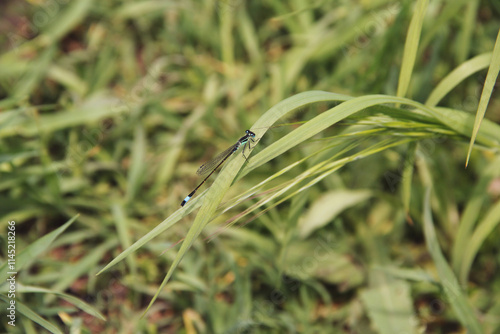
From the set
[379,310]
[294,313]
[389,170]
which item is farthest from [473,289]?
[294,313]

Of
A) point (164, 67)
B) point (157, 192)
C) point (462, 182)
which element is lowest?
point (462, 182)

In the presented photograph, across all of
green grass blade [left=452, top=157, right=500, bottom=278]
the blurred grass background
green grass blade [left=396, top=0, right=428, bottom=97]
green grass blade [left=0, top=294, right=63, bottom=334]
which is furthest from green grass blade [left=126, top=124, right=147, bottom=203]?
green grass blade [left=452, top=157, right=500, bottom=278]

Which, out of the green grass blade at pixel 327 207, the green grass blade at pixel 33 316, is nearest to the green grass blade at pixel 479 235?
the green grass blade at pixel 327 207

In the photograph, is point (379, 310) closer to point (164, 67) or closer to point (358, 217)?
point (358, 217)

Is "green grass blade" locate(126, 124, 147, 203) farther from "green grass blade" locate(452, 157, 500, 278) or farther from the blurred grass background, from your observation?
"green grass blade" locate(452, 157, 500, 278)

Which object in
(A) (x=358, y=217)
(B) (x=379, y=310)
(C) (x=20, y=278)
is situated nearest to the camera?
(B) (x=379, y=310)

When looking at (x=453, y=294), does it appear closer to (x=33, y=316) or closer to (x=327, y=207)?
(x=327, y=207)

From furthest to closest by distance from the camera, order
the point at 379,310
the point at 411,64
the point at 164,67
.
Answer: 1. the point at 164,67
2. the point at 379,310
3. the point at 411,64

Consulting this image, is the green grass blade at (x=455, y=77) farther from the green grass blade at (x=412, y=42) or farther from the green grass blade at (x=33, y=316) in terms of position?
the green grass blade at (x=33, y=316)

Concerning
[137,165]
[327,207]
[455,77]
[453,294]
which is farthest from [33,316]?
[455,77]
